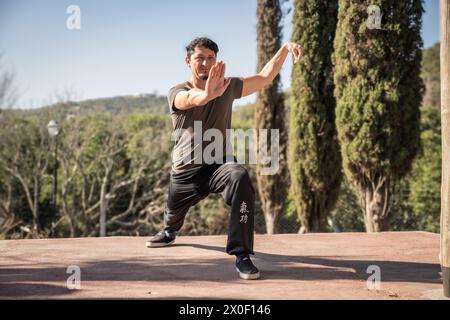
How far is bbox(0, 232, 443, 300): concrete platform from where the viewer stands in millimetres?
2555

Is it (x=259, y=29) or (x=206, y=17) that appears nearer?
(x=259, y=29)

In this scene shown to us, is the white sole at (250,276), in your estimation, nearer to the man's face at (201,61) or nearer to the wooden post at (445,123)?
the wooden post at (445,123)

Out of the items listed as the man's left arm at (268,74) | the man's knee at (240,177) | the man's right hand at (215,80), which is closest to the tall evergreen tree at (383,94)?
the man's left arm at (268,74)

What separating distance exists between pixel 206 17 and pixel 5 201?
1053 centimetres

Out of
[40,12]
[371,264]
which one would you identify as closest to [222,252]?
[371,264]

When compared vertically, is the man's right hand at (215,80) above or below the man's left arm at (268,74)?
below

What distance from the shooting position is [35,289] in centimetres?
262

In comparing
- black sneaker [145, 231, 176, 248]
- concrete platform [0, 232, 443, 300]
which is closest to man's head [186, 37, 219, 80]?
concrete platform [0, 232, 443, 300]

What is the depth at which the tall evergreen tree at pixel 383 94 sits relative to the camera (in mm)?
6566

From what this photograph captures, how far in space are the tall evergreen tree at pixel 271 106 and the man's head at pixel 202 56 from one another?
7339mm

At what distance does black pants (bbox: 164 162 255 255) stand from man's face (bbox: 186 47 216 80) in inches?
26.8

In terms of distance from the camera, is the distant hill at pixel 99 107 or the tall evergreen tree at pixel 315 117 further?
the distant hill at pixel 99 107
